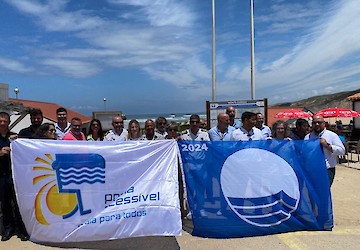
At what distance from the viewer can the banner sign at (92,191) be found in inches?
167

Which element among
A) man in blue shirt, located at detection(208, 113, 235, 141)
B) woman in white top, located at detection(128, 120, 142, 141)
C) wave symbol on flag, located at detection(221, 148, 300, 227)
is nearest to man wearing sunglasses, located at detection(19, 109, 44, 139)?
woman in white top, located at detection(128, 120, 142, 141)

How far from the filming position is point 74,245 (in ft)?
14.1

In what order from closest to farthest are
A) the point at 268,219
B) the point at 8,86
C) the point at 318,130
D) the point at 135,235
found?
1. the point at 135,235
2. the point at 268,219
3. the point at 318,130
4. the point at 8,86

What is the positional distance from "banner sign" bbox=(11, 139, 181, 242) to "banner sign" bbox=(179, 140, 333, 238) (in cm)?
40

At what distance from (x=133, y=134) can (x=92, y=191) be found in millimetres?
1336

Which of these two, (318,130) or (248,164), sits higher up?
(318,130)

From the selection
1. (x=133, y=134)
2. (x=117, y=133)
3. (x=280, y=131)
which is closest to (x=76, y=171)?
(x=133, y=134)

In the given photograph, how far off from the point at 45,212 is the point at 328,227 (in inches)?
155

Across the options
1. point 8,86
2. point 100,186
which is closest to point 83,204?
point 100,186

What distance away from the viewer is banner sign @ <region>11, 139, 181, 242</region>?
4.25 meters

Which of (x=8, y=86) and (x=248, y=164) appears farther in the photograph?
(x=8, y=86)

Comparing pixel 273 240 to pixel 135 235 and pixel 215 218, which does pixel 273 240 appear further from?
pixel 135 235

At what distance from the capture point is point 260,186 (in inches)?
181

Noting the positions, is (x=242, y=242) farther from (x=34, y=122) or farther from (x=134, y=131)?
(x=34, y=122)
